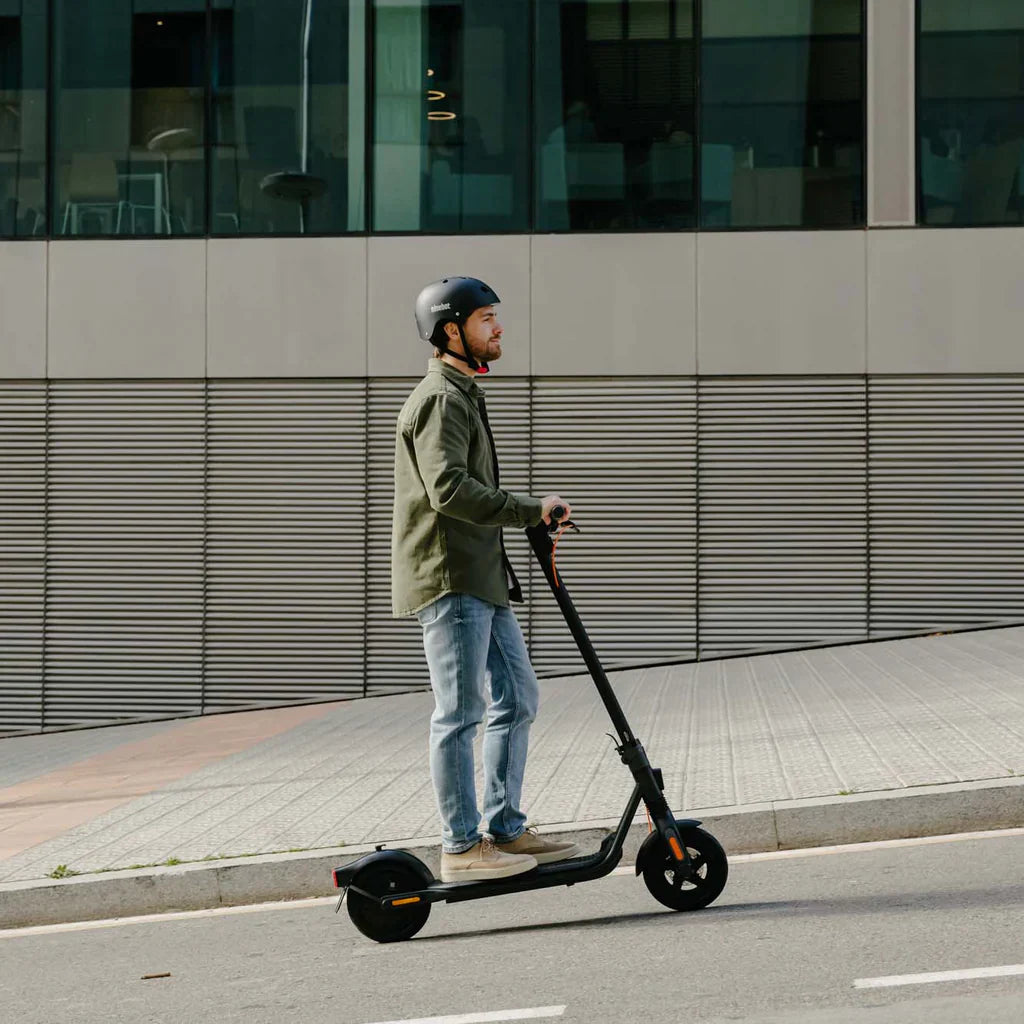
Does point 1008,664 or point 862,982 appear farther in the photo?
point 1008,664

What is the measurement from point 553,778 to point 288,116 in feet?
27.5

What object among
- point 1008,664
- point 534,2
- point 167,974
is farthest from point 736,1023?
point 534,2

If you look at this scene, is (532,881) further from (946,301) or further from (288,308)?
(946,301)

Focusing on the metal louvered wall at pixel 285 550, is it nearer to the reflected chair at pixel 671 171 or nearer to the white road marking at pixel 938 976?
the reflected chair at pixel 671 171

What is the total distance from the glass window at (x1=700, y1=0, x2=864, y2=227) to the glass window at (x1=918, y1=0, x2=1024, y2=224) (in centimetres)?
59

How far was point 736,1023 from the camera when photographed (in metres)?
3.77

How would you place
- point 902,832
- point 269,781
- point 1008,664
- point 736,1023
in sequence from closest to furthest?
1. point 736,1023
2. point 902,832
3. point 269,781
4. point 1008,664

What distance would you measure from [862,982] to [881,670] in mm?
7540

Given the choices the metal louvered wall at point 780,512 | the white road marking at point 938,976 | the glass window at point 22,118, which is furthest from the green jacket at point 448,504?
the glass window at point 22,118

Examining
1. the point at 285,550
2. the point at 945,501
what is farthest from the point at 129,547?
the point at 945,501

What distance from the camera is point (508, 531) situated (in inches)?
539

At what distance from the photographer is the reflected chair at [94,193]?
1404 cm

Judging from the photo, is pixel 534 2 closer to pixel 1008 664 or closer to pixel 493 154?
pixel 493 154

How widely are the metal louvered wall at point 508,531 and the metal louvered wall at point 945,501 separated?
0.7 inches
